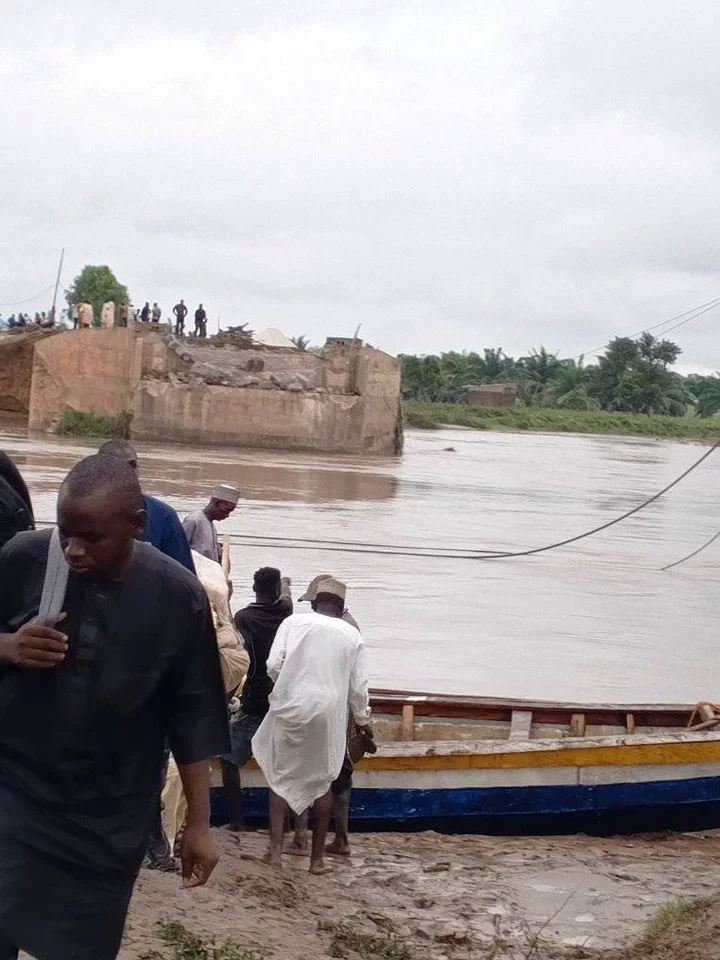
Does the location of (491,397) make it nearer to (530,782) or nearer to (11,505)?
(530,782)

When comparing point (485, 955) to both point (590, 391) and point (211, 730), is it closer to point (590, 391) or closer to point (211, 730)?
point (211, 730)

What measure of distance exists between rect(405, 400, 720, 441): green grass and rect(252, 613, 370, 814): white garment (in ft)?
209

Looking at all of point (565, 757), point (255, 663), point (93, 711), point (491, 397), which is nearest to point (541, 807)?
point (565, 757)

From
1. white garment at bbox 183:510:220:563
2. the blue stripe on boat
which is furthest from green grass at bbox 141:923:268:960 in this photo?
white garment at bbox 183:510:220:563

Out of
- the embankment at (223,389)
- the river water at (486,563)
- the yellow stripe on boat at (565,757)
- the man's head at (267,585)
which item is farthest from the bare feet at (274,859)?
the embankment at (223,389)

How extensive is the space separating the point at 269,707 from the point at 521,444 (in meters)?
54.9

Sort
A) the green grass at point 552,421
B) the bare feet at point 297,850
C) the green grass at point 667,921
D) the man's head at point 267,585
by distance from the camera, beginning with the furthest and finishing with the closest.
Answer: the green grass at point 552,421 → the man's head at point 267,585 → the bare feet at point 297,850 → the green grass at point 667,921

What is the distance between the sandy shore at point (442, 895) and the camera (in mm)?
5219

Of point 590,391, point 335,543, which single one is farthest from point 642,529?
point 590,391

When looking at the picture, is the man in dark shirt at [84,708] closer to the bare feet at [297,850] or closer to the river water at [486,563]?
the bare feet at [297,850]

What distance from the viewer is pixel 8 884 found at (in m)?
2.91

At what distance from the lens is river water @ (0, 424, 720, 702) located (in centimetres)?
1291

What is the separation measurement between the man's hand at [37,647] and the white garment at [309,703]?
327 centimetres

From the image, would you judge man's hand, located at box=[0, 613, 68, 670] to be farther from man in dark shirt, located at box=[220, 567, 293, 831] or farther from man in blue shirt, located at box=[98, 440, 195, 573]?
man in dark shirt, located at box=[220, 567, 293, 831]
